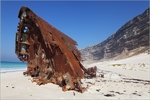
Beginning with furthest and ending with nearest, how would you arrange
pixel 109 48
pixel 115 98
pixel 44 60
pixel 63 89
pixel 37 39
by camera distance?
pixel 109 48 → pixel 37 39 → pixel 44 60 → pixel 63 89 → pixel 115 98

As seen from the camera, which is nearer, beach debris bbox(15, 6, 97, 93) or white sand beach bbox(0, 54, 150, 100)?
white sand beach bbox(0, 54, 150, 100)

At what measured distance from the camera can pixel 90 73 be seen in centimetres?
1208

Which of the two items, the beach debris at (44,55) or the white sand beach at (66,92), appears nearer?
the white sand beach at (66,92)

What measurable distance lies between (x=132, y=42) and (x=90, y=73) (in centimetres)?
6156

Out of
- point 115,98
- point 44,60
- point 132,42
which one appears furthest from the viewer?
point 132,42

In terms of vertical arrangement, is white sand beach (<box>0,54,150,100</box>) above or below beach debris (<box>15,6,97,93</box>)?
below

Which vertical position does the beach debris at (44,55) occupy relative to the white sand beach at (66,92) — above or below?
above

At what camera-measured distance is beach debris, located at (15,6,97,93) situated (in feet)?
22.8

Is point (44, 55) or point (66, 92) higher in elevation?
point (44, 55)

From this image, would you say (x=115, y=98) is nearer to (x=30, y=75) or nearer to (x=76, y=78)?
(x=76, y=78)

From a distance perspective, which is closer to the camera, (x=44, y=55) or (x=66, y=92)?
(x=66, y=92)

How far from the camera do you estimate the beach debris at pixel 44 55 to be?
695 cm

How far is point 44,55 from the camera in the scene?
786 cm

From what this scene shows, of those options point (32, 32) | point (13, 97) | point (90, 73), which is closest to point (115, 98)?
point (13, 97)
